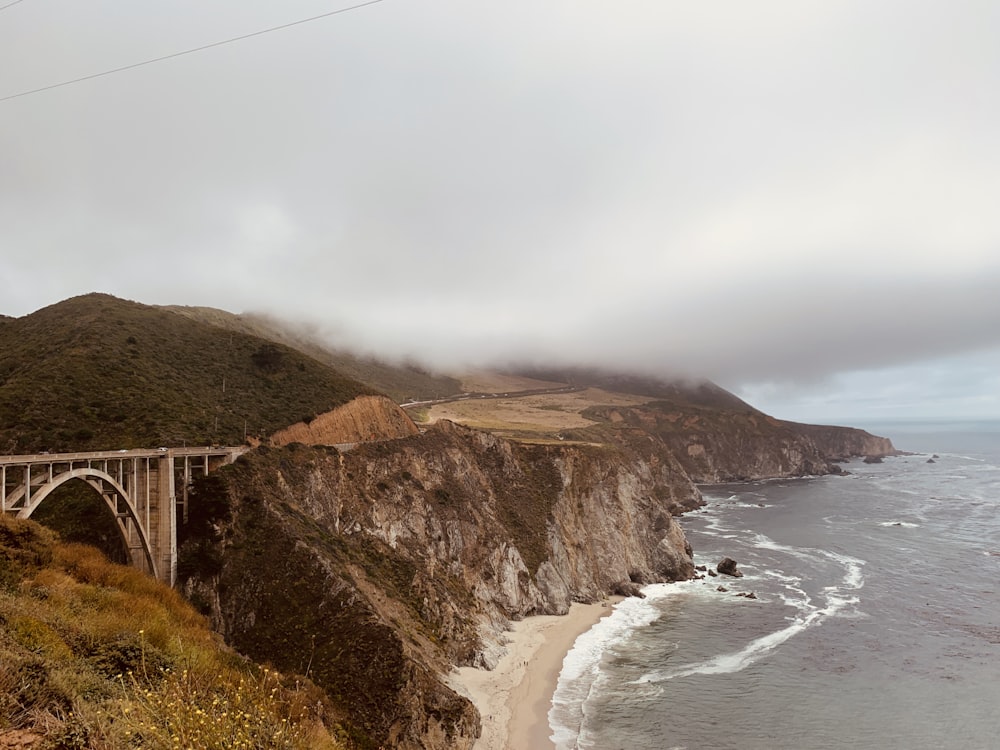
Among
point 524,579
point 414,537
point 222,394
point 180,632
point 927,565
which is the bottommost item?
point 927,565

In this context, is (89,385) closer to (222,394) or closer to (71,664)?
(222,394)

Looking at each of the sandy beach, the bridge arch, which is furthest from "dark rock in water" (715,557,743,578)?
the bridge arch

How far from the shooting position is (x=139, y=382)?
146 feet

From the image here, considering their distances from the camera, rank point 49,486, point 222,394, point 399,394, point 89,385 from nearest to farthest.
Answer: point 49,486 < point 89,385 < point 222,394 < point 399,394

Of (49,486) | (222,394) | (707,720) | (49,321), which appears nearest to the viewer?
(49,486)

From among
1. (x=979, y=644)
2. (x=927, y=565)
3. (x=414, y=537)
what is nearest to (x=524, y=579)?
(x=414, y=537)

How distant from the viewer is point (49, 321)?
55125 millimetres

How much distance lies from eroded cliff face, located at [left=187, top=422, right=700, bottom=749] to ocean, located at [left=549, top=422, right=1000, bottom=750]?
7088 millimetres

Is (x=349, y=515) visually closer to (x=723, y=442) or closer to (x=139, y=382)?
(x=139, y=382)

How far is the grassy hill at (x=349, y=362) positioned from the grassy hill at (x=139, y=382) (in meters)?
63.1

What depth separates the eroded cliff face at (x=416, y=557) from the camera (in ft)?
90.0

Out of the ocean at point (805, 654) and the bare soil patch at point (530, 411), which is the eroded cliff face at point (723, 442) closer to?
the bare soil patch at point (530, 411)

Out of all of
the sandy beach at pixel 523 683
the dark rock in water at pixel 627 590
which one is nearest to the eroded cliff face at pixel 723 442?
the dark rock in water at pixel 627 590

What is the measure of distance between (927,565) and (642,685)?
5115 cm
